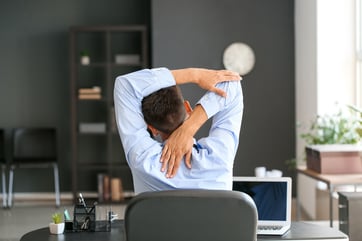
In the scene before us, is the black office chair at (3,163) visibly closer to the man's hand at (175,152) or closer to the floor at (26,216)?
the floor at (26,216)

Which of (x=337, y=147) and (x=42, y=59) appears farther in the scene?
(x=42, y=59)

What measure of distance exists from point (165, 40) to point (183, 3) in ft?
1.53

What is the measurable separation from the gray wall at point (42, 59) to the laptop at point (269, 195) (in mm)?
5619

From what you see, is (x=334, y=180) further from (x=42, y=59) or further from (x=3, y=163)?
(x=42, y=59)

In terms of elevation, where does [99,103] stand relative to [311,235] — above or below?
above

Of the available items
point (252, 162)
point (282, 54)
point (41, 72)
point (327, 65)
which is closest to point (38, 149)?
point (41, 72)

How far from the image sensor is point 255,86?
7.71 metres

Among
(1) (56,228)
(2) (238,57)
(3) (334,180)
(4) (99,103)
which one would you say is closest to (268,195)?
(1) (56,228)

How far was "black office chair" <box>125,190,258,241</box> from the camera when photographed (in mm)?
1699

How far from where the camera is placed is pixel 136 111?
1920 millimetres

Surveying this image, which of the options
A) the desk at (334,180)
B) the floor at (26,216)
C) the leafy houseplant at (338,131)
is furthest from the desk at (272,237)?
the floor at (26,216)

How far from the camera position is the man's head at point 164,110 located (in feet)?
6.18

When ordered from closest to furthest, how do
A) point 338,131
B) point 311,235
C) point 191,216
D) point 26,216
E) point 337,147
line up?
point 191,216
point 311,235
point 337,147
point 338,131
point 26,216

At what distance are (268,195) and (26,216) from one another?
4782 mm
